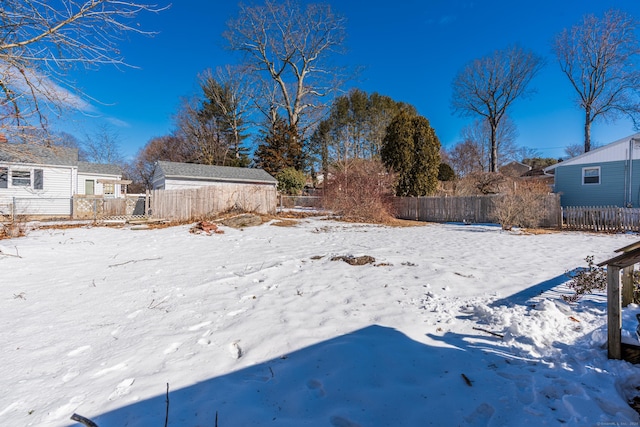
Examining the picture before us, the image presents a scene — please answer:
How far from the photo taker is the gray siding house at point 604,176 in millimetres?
13680

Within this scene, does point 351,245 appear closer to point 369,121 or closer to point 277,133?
point 277,133

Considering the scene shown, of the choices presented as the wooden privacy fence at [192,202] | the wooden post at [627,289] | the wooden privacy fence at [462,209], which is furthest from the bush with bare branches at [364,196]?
the wooden post at [627,289]

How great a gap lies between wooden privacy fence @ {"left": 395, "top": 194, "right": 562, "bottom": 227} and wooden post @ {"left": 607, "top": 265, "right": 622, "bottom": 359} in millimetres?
10510

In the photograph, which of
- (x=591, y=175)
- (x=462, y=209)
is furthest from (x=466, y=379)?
(x=591, y=175)

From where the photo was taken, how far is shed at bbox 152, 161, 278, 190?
19.1 m

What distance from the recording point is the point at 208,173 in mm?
20828

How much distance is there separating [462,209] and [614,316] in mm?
13720

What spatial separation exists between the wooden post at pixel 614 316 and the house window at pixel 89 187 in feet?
78.9

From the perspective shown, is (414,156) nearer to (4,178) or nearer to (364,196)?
(364,196)

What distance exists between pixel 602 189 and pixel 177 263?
63.9ft

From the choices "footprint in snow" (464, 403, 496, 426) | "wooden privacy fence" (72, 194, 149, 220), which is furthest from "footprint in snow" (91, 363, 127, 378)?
"wooden privacy fence" (72, 194, 149, 220)

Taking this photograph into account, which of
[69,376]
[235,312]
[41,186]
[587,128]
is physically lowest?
[69,376]

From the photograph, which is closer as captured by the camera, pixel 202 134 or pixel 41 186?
pixel 41 186

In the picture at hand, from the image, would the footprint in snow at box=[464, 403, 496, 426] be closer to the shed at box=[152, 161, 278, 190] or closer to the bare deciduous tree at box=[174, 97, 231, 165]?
the shed at box=[152, 161, 278, 190]
